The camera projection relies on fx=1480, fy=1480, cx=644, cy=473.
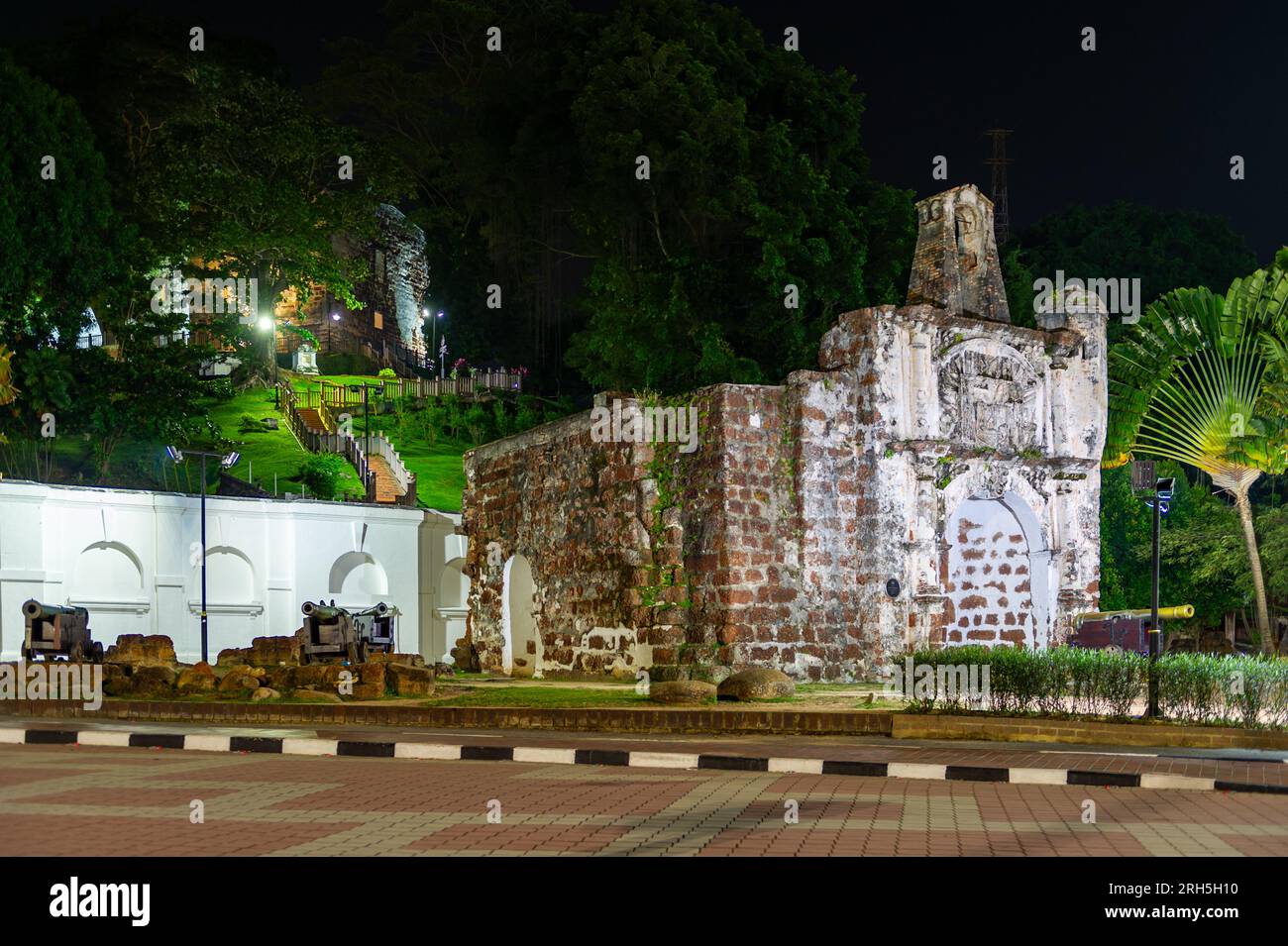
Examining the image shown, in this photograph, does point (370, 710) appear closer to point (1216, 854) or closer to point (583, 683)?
point (583, 683)

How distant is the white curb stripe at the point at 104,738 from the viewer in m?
16.9

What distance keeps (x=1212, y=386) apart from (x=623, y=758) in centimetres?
2190

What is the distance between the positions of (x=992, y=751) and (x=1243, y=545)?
25.2 m

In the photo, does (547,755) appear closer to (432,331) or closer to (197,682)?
(197,682)

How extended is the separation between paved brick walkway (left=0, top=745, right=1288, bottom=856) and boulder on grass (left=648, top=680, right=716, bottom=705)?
583cm

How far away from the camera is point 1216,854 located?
855 centimetres

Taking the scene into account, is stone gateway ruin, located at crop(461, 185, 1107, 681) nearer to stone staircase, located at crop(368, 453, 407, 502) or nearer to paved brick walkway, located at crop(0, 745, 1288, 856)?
paved brick walkway, located at crop(0, 745, 1288, 856)

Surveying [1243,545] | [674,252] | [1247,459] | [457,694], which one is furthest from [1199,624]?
[457,694]

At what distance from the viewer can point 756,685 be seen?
67.2 feet

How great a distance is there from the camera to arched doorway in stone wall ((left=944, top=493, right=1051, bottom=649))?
26.5 meters

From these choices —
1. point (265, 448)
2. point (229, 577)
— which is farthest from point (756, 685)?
point (265, 448)

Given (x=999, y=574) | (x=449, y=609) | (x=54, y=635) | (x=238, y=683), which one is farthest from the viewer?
(x=449, y=609)

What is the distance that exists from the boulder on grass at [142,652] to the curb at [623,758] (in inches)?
327

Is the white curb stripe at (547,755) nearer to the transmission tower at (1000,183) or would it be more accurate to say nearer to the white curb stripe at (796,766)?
the white curb stripe at (796,766)
